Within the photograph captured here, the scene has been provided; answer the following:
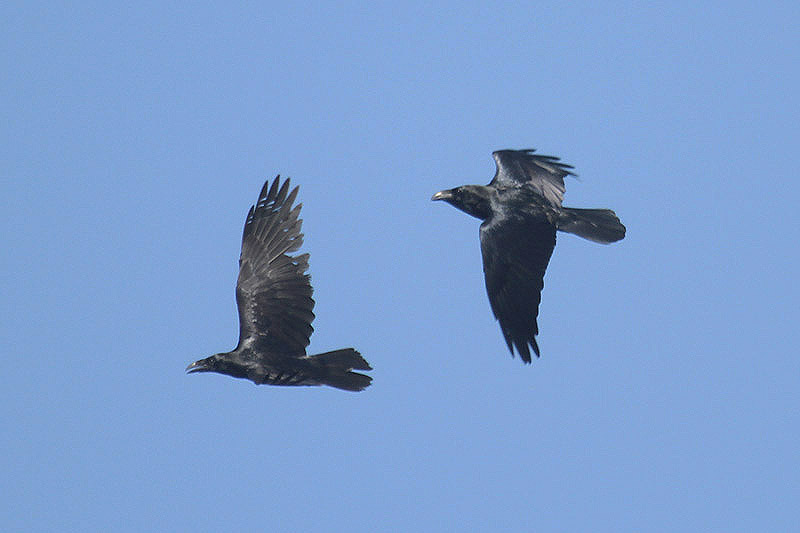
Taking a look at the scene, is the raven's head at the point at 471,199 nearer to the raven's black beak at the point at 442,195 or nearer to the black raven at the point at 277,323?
the raven's black beak at the point at 442,195

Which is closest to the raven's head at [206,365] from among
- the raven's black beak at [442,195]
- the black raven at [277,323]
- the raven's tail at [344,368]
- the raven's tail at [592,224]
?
the black raven at [277,323]

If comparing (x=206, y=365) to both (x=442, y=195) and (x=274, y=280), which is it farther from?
(x=442, y=195)

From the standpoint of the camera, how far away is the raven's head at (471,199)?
52.6 feet

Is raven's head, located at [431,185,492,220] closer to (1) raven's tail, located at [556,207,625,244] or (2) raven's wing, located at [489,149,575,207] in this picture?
(2) raven's wing, located at [489,149,575,207]

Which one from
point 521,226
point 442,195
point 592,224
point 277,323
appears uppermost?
point 442,195

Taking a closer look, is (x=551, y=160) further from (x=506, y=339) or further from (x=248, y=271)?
(x=248, y=271)

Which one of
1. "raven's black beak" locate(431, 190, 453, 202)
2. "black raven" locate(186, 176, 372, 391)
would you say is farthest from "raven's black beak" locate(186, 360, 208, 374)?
"raven's black beak" locate(431, 190, 453, 202)

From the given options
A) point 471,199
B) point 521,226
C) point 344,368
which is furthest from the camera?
point 471,199

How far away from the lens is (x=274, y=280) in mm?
15930

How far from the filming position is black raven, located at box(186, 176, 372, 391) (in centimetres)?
1516

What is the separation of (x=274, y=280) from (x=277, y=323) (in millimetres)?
642

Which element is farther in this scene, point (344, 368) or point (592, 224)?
point (592, 224)

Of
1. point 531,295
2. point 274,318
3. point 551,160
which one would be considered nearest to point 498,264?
point 531,295

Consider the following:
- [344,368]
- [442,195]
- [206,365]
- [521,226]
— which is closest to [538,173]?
[521,226]
